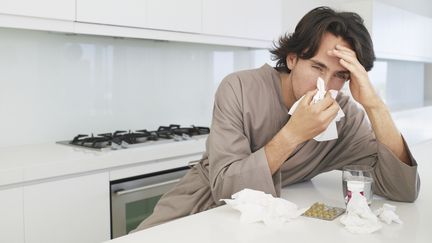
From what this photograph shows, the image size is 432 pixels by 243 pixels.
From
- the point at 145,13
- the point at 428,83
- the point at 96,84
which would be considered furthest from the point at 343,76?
the point at 428,83

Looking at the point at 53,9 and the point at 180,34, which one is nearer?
the point at 53,9

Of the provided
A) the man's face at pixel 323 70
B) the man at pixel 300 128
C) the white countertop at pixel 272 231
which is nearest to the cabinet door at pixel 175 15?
the man at pixel 300 128

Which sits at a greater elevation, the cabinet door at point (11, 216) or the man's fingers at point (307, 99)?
the man's fingers at point (307, 99)

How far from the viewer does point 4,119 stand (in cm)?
224

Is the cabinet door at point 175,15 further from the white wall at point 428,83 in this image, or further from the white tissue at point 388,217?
the white wall at point 428,83

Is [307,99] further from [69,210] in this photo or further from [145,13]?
[145,13]

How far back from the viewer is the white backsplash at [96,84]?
228 centimetres

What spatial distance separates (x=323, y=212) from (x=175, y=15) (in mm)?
1755

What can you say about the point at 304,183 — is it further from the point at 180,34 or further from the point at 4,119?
the point at 4,119

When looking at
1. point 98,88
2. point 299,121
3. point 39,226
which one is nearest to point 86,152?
point 39,226

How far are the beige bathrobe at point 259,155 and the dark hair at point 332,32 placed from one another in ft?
0.49

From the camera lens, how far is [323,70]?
52.3 inches

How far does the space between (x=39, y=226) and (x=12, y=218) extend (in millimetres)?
127

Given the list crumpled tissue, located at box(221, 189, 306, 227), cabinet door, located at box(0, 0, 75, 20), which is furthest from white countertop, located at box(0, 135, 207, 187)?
crumpled tissue, located at box(221, 189, 306, 227)
